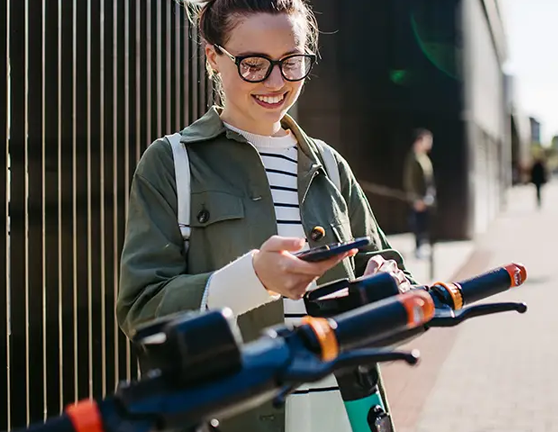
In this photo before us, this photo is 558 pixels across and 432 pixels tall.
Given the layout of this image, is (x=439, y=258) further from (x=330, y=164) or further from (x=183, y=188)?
(x=183, y=188)

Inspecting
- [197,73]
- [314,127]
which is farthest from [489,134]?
[197,73]

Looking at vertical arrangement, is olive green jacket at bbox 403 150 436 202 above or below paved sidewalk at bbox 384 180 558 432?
above

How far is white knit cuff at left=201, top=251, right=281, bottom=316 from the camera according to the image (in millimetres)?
1584

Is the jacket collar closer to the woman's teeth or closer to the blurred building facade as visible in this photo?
the woman's teeth

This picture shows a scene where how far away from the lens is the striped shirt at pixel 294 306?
1948 mm

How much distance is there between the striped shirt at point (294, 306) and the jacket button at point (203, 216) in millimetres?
192

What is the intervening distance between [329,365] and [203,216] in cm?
83

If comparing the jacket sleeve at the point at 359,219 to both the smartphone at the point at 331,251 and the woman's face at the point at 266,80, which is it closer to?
the woman's face at the point at 266,80

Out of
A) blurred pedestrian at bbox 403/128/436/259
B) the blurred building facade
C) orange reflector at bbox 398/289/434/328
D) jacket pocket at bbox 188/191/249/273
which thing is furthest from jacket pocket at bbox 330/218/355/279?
the blurred building facade

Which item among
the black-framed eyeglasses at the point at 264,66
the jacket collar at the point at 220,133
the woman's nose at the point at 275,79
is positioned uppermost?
the black-framed eyeglasses at the point at 264,66

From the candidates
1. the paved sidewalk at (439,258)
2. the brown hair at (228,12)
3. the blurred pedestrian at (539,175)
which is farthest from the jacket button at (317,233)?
the blurred pedestrian at (539,175)

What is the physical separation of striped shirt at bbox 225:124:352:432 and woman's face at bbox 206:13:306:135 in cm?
5

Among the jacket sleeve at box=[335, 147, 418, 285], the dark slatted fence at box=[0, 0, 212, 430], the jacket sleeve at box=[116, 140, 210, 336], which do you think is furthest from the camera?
the dark slatted fence at box=[0, 0, 212, 430]

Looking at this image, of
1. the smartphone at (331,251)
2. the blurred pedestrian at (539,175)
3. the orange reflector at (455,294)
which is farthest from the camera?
the blurred pedestrian at (539,175)
